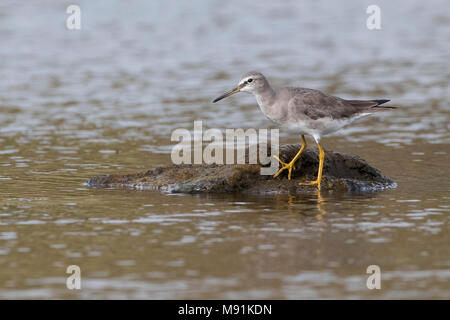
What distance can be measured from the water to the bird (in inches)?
41.7

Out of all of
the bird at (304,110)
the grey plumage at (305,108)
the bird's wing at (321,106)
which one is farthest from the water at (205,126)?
the bird's wing at (321,106)

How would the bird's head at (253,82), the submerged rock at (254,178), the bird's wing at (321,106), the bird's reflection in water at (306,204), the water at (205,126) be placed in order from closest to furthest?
1. the water at (205,126)
2. the bird's reflection in water at (306,204)
3. the bird's wing at (321,106)
4. the submerged rock at (254,178)
5. the bird's head at (253,82)

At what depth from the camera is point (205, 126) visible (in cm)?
1973

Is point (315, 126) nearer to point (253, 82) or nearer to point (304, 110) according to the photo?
point (304, 110)

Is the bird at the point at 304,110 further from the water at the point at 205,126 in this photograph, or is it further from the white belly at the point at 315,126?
the water at the point at 205,126

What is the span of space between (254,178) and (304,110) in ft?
4.62

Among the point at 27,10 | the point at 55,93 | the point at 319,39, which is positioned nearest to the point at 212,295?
the point at 55,93

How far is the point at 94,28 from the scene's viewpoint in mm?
33188

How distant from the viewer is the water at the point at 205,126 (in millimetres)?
9492

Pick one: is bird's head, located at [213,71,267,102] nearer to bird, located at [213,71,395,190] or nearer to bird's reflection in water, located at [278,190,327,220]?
bird, located at [213,71,395,190]

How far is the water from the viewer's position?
9.49 meters

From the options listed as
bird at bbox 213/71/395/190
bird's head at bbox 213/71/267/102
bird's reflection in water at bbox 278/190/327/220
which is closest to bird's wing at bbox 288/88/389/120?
bird at bbox 213/71/395/190

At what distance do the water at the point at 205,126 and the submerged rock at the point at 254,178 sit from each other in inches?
15.8
